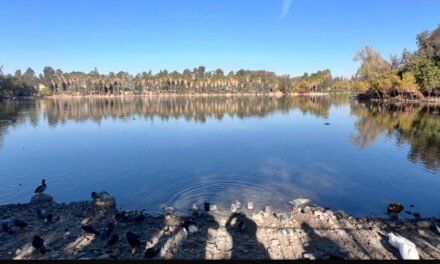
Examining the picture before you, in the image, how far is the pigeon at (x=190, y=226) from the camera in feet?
39.0

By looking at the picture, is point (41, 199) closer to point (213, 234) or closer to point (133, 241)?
point (133, 241)

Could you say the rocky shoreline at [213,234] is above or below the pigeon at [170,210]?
above

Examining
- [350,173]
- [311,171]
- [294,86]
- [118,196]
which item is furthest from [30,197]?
[294,86]

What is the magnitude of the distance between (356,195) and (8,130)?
43.0 metres

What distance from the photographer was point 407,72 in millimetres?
83312

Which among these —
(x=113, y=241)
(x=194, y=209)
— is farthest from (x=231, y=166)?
(x=113, y=241)

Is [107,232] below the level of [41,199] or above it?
above

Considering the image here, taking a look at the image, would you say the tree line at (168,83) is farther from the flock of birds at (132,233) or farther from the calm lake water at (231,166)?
the flock of birds at (132,233)

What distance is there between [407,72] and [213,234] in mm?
89172

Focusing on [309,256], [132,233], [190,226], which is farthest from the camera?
[190,226]

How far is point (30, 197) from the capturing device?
17.3 m


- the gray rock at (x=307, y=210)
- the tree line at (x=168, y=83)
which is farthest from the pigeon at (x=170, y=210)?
the tree line at (x=168, y=83)

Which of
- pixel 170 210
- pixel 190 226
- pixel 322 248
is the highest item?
pixel 190 226

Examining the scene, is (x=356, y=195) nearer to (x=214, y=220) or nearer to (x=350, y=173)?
(x=350, y=173)
